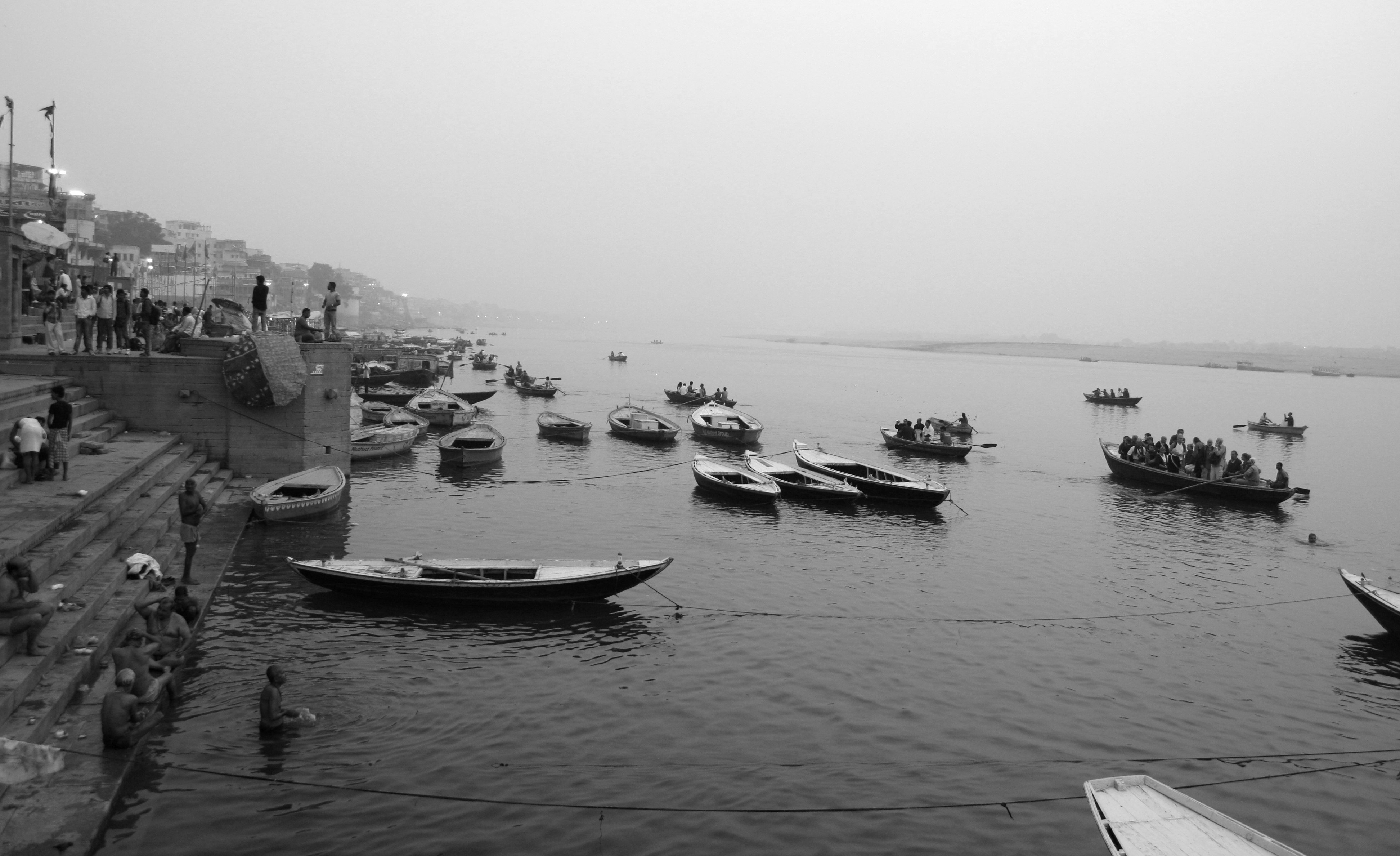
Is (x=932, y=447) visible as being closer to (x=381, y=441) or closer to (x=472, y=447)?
(x=472, y=447)

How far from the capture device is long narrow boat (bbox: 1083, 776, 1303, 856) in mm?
8844

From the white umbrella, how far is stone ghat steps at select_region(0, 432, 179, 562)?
422 inches

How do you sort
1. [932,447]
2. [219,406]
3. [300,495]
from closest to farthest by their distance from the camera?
[300,495], [219,406], [932,447]

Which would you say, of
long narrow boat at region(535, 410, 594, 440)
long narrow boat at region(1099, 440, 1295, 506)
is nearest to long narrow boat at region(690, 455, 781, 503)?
long narrow boat at region(535, 410, 594, 440)

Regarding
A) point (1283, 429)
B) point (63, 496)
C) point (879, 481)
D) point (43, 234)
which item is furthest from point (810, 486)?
point (1283, 429)

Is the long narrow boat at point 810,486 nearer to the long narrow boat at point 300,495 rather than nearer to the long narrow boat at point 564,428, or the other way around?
the long narrow boat at point 300,495

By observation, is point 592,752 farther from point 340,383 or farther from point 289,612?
point 340,383

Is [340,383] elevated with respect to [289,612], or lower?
elevated

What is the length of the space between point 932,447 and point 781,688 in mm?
30179

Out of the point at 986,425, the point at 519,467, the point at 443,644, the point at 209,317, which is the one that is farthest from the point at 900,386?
the point at 443,644

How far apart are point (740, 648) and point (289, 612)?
811 centimetres

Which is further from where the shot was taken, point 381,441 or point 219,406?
point 381,441

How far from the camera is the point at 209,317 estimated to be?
95.0 feet

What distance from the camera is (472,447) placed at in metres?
34.9
